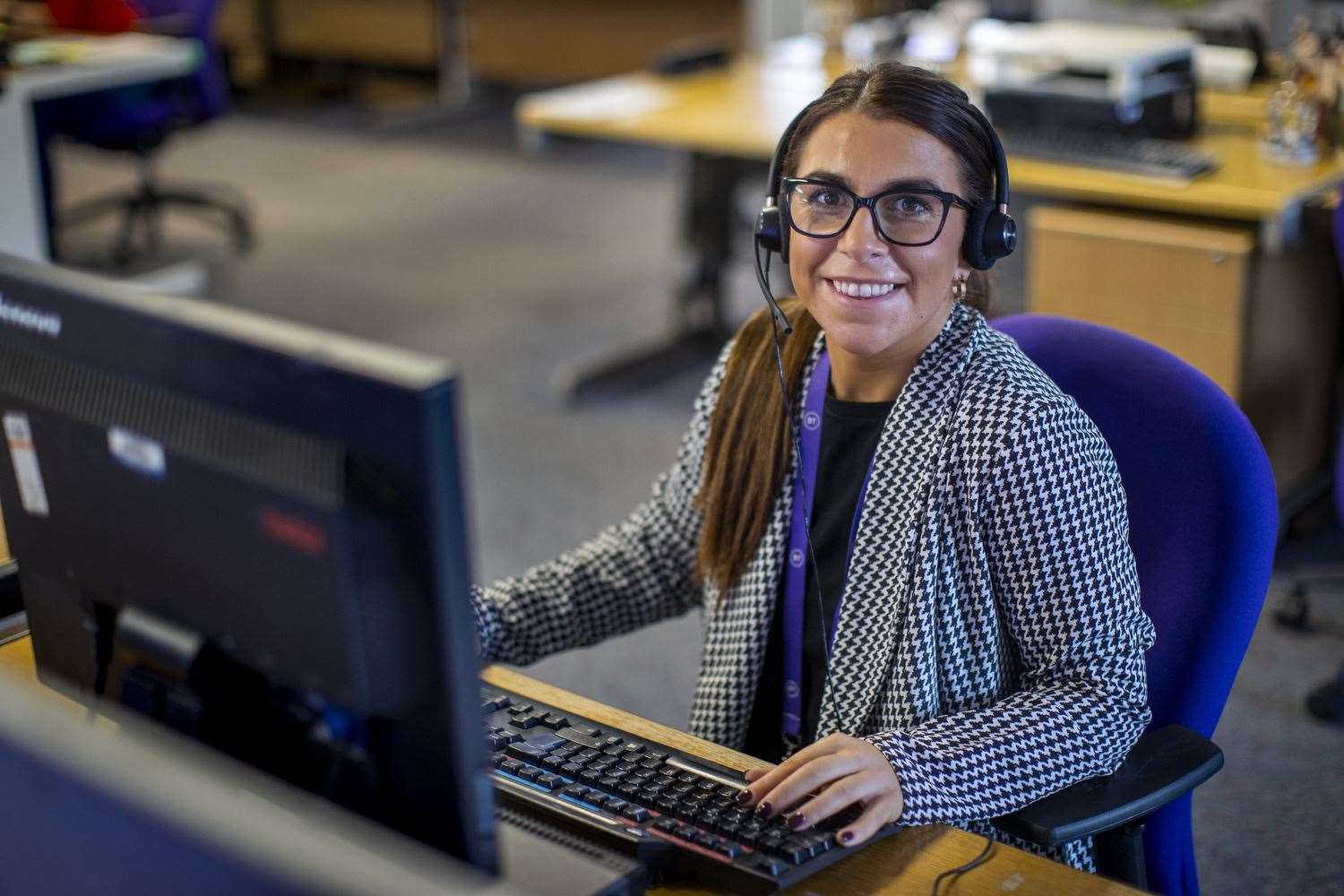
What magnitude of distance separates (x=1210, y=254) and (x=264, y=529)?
93.6 inches

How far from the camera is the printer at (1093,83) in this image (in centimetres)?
310

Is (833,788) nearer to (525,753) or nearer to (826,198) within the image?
(525,753)

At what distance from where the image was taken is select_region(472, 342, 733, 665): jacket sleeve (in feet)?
4.41

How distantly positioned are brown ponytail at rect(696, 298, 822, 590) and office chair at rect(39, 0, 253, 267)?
135 inches

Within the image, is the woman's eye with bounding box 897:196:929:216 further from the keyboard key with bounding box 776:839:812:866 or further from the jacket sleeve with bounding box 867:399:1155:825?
the keyboard key with bounding box 776:839:812:866

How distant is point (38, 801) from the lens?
2.22 feet

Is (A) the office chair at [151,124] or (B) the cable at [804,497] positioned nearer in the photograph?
(B) the cable at [804,497]

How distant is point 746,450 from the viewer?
52.7 inches

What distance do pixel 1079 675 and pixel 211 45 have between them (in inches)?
173

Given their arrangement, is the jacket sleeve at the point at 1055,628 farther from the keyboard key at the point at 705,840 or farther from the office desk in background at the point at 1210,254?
the office desk in background at the point at 1210,254

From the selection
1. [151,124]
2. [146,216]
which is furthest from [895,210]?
[146,216]

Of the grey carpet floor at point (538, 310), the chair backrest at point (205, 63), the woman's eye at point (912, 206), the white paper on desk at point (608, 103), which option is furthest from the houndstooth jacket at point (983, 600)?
the chair backrest at point (205, 63)

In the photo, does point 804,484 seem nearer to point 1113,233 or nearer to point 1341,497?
point 1341,497

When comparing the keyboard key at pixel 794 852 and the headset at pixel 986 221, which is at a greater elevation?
the headset at pixel 986 221
